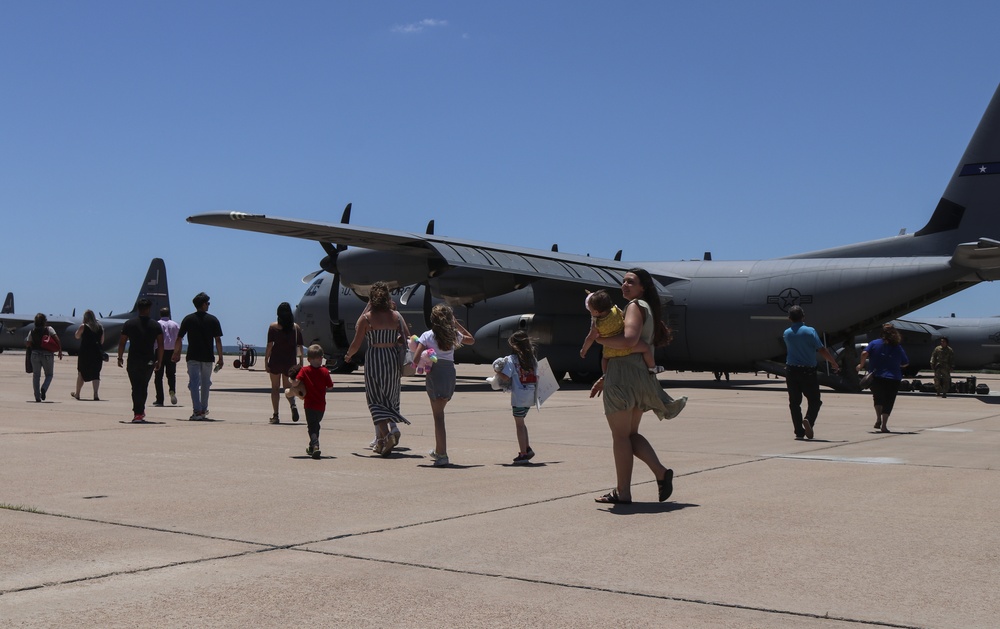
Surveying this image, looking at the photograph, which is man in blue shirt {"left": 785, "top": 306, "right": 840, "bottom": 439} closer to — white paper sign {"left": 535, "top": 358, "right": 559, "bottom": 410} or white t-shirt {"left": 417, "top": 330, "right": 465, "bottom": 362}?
white paper sign {"left": 535, "top": 358, "right": 559, "bottom": 410}

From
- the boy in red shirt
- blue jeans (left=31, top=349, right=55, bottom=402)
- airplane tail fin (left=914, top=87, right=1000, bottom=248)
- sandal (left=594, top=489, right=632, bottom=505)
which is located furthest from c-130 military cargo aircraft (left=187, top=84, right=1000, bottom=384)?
sandal (left=594, top=489, right=632, bottom=505)

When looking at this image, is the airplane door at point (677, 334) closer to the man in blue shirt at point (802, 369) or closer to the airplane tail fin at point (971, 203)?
the airplane tail fin at point (971, 203)

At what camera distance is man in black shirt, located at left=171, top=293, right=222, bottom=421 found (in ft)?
47.1

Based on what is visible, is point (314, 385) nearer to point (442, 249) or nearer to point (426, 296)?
point (442, 249)

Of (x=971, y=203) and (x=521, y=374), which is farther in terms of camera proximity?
(x=971, y=203)

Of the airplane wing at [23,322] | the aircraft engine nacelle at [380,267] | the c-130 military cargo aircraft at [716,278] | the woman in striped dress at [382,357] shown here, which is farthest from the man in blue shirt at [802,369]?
the airplane wing at [23,322]

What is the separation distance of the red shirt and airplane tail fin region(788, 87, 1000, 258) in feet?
60.5

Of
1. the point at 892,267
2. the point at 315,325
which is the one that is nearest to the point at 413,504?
the point at 892,267

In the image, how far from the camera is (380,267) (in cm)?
2472

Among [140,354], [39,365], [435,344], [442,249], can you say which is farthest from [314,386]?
[442,249]

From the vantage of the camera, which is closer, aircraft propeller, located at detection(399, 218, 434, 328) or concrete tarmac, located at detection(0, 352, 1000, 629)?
concrete tarmac, located at detection(0, 352, 1000, 629)

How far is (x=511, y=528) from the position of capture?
620cm

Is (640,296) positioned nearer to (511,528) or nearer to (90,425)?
(511,528)

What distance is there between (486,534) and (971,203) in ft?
68.8
